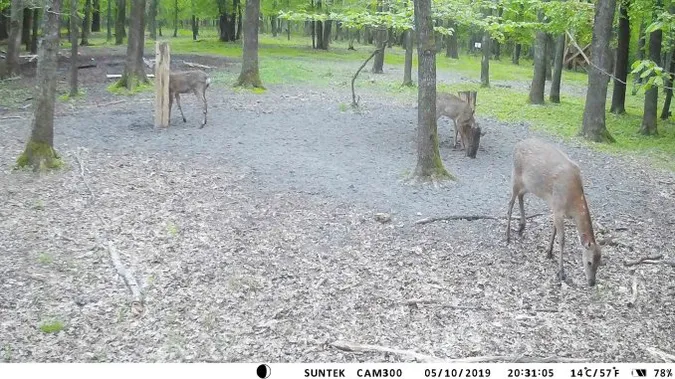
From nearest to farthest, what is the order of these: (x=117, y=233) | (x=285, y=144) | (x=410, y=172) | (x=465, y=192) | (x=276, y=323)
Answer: (x=276, y=323) → (x=117, y=233) → (x=465, y=192) → (x=410, y=172) → (x=285, y=144)

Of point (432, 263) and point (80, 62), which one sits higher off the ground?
point (80, 62)

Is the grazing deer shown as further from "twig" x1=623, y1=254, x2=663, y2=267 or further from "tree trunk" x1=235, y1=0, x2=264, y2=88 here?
"twig" x1=623, y1=254, x2=663, y2=267

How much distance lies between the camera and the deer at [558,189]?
7197 millimetres

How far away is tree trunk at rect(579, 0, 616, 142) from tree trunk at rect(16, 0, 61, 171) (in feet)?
39.2

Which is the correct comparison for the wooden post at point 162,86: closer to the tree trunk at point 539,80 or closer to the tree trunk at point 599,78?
the tree trunk at point 599,78

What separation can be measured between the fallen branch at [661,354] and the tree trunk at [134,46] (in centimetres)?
1699

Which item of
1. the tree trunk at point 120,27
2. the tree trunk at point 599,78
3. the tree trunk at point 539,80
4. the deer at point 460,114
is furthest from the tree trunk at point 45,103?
the tree trunk at point 120,27

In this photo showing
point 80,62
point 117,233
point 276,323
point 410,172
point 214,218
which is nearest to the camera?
point 276,323

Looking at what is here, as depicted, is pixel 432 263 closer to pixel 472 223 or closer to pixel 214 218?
pixel 472 223

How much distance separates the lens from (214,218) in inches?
362

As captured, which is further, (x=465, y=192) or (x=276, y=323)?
(x=465, y=192)

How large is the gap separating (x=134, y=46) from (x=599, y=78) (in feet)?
42.0

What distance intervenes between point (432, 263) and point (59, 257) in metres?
4.22

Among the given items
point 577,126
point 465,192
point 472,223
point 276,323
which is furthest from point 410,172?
point 577,126
